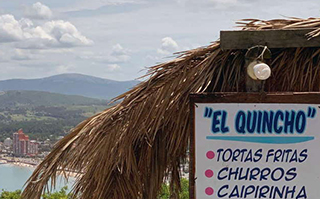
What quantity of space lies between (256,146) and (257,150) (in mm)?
22

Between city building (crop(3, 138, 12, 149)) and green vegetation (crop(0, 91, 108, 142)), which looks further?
city building (crop(3, 138, 12, 149))

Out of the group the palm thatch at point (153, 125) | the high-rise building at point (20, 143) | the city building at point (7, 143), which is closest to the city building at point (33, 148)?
the high-rise building at point (20, 143)

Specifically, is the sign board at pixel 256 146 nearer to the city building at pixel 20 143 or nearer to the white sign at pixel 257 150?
the white sign at pixel 257 150

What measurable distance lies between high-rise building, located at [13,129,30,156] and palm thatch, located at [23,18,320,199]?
88709 millimetres

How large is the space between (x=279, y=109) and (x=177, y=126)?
640 mm

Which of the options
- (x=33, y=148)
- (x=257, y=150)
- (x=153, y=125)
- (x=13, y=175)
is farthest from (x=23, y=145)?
(x=257, y=150)

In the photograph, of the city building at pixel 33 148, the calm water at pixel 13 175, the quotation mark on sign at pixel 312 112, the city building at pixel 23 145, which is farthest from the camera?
the city building at pixel 23 145

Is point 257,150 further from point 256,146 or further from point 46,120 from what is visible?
point 46,120

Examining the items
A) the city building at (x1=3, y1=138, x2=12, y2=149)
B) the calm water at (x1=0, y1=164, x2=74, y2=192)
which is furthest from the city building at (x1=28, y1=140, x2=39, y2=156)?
the city building at (x1=3, y1=138, x2=12, y2=149)

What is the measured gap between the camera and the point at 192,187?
8.60 feet

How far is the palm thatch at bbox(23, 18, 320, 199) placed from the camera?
108 inches

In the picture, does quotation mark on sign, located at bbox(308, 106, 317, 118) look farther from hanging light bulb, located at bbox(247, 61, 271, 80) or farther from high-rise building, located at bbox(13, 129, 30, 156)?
high-rise building, located at bbox(13, 129, 30, 156)

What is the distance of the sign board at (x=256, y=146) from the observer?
99.2 inches

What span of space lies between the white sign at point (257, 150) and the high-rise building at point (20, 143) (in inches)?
3520
